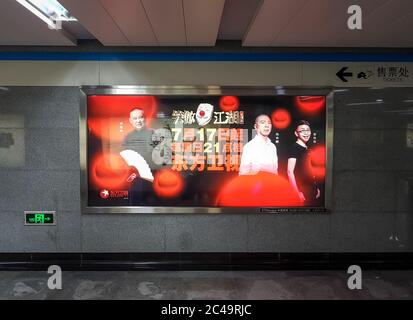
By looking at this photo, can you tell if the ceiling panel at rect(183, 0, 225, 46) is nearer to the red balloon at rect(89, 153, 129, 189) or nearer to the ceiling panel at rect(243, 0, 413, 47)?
the ceiling panel at rect(243, 0, 413, 47)

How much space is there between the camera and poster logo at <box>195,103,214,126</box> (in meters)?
4.17

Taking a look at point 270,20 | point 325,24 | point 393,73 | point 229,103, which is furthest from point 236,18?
point 393,73

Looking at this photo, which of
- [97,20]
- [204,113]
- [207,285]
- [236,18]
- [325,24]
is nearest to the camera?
[97,20]

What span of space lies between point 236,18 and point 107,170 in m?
2.46

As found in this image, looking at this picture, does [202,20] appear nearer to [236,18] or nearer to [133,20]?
[236,18]

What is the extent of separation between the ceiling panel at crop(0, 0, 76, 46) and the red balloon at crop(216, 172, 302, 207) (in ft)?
9.05

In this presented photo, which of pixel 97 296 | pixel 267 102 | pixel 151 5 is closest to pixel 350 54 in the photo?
pixel 267 102

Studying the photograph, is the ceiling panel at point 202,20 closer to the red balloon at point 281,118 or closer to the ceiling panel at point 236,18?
the ceiling panel at point 236,18

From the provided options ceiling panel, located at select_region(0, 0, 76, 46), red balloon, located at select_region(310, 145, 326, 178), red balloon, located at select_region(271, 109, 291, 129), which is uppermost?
ceiling panel, located at select_region(0, 0, 76, 46)

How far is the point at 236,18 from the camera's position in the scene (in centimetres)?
353

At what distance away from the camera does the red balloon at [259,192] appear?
13.8ft

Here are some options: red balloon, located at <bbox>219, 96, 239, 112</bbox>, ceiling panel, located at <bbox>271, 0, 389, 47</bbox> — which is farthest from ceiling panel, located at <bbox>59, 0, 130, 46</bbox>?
ceiling panel, located at <bbox>271, 0, 389, 47</bbox>

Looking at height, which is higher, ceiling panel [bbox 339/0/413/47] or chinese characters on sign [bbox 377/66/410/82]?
ceiling panel [bbox 339/0/413/47]

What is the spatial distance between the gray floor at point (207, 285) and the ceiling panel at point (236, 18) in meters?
3.07
